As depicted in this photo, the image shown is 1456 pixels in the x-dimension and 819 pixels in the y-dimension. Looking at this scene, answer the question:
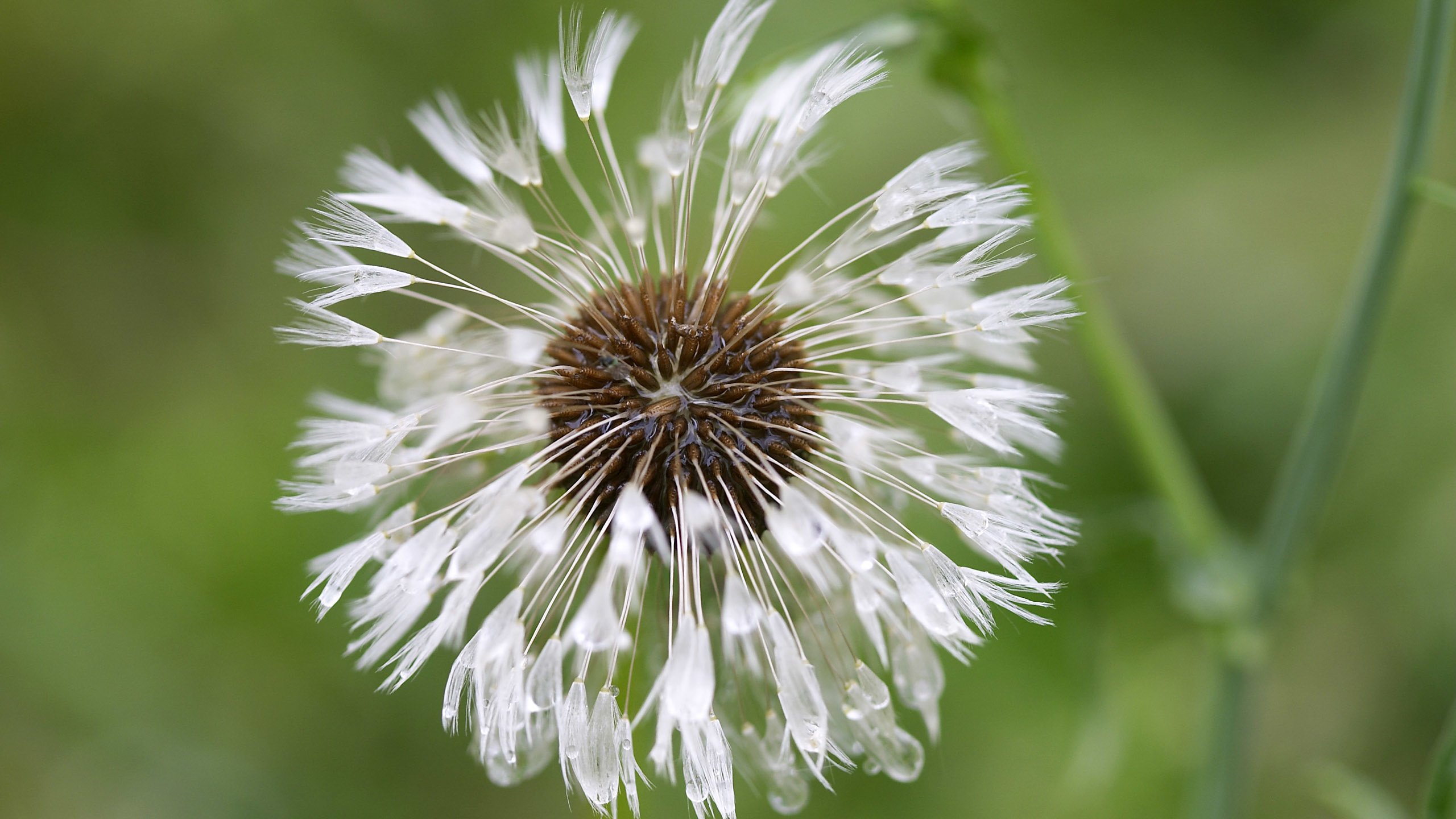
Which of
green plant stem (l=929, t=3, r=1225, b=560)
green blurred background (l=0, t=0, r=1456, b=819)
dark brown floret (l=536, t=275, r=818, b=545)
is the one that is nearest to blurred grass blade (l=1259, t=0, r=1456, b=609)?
green plant stem (l=929, t=3, r=1225, b=560)

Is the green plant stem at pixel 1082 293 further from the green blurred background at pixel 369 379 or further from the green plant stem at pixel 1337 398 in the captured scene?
the green blurred background at pixel 369 379

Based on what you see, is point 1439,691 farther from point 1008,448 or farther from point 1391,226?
point 1008,448

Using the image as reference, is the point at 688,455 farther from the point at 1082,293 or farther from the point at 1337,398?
the point at 1337,398

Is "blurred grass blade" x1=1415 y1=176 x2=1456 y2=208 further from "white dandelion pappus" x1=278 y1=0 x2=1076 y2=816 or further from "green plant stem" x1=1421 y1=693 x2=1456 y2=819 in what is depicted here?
"green plant stem" x1=1421 y1=693 x2=1456 y2=819

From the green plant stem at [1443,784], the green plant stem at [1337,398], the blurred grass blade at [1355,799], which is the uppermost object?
the green plant stem at [1337,398]

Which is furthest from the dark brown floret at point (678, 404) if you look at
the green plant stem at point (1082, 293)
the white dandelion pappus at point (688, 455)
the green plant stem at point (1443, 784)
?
the green plant stem at point (1443, 784)

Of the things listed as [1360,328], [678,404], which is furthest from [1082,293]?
[678,404]
